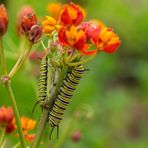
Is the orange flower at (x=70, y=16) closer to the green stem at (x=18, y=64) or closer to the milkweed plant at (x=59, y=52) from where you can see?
the milkweed plant at (x=59, y=52)

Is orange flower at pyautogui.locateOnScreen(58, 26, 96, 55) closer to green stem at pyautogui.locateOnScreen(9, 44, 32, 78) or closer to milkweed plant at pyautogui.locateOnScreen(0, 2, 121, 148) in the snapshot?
milkweed plant at pyautogui.locateOnScreen(0, 2, 121, 148)

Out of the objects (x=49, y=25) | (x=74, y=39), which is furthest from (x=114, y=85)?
(x=74, y=39)

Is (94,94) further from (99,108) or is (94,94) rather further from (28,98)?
(28,98)

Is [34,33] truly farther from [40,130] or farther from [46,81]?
[40,130]

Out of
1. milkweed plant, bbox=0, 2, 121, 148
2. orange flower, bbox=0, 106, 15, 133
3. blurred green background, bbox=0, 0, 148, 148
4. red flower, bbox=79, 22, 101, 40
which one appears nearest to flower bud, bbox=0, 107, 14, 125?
orange flower, bbox=0, 106, 15, 133

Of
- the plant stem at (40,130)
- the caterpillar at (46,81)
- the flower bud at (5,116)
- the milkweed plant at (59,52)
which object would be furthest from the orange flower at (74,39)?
the flower bud at (5,116)

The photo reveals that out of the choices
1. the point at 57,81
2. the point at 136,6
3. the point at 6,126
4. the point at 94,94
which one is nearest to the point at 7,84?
the point at 57,81
